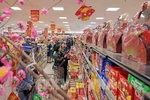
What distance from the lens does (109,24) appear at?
2.52m

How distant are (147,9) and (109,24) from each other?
4.26ft

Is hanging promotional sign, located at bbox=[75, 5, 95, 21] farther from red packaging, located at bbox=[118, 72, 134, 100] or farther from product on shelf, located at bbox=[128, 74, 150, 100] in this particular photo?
product on shelf, located at bbox=[128, 74, 150, 100]

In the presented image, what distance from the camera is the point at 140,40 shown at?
43.0 inches

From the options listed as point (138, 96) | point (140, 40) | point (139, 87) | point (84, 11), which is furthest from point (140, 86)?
point (84, 11)

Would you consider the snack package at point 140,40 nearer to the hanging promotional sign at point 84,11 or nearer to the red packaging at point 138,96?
the red packaging at point 138,96

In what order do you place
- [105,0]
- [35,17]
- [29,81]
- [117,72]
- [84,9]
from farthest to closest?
1. [35,17]
2. [105,0]
3. [29,81]
4. [84,9]
5. [117,72]

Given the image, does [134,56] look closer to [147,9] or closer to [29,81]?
[147,9]

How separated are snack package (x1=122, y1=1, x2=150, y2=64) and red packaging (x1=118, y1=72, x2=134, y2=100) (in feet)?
0.47

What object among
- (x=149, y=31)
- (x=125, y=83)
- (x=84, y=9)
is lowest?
(x=125, y=83)

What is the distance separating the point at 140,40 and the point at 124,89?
33cm

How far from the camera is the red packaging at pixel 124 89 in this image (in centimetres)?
105

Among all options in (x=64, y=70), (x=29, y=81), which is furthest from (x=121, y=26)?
(x=64, y=70)

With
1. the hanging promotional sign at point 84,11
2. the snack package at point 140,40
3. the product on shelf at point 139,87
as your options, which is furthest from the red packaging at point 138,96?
the hanging promotional sign at point 84,11

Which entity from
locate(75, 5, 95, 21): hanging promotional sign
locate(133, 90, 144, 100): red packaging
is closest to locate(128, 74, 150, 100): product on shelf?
locate(133, 90, 144, 100): red packaging
